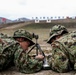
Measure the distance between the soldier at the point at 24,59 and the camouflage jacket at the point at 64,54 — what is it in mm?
311

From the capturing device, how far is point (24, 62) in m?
5.54

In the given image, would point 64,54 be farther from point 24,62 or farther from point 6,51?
point 6,51

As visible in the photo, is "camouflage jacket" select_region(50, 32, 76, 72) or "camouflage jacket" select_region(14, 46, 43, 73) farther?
"camouflage jacket" select_region(14, 46, 43, 73)

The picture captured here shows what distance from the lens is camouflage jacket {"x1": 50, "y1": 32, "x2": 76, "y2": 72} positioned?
17.8 feet

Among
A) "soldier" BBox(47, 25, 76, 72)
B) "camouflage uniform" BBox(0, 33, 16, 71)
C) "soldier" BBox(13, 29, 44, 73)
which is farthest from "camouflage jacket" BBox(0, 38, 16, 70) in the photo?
"soldier" BBox(47, 25, 76, 72)

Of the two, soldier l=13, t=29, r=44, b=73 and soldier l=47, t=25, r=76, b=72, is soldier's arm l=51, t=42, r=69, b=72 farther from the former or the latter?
soldier l=13, t=29, r=44, b=73

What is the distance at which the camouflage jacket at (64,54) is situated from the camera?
17.8ft

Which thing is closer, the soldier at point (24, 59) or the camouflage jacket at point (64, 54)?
the camouflage jacket at point (64, 54)

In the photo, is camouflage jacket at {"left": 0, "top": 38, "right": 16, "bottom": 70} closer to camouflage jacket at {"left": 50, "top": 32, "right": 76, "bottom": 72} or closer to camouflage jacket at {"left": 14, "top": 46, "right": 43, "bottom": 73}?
camouflage jacket at {"left": 14, "top": 46, "right": 43, "bottom": 73}

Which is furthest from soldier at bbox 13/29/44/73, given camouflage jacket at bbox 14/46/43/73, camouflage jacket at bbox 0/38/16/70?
camouflage jacket at bbox 0/38/16/70

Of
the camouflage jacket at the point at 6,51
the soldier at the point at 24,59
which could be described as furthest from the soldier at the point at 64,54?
the camouflage jacket at the point at 6,51

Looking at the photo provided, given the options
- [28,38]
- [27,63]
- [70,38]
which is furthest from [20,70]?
[70,38]

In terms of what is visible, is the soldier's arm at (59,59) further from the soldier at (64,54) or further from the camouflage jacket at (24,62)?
the camouflage jacket at (24,62)

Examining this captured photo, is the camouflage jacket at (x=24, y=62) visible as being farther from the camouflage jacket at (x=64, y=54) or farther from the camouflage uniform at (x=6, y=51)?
the camouflage jacket at (x=64, y=54)
